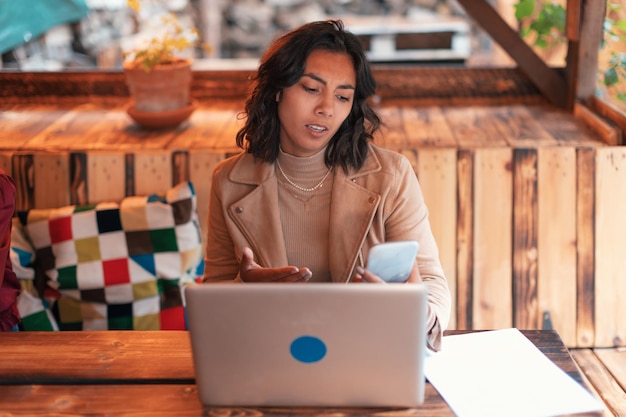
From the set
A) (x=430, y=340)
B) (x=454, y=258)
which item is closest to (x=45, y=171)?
(x=454, y=258)

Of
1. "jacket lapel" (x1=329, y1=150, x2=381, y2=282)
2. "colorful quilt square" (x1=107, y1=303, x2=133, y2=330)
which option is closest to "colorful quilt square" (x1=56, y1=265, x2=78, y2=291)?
"colorful quilt square" (x1=107, y1=303, x2=133, y2=330)

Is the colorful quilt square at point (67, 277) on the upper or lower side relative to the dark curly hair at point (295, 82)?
lower

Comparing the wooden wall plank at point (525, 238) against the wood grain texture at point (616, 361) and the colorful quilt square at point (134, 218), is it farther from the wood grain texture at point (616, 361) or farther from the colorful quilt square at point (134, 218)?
the colorful quilt square at point (134, 218)

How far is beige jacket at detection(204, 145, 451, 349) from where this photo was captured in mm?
1976

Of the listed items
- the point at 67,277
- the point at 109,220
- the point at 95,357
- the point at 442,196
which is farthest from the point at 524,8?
the point at 95,357

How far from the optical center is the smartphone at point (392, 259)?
1.37 metres

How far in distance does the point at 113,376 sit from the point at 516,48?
228cm

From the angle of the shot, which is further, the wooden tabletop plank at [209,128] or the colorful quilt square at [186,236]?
the wooden tabletop plank at [209,128]

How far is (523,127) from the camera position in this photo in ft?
9.75

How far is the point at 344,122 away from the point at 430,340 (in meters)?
0.64

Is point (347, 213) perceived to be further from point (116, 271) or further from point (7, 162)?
point (7, 162)

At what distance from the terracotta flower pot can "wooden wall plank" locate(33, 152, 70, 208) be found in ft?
1.30

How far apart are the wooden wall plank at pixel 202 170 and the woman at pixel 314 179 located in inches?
24.1

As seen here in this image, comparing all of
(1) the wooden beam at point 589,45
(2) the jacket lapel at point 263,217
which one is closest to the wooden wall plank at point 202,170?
(2) the jacket lapel at point 263,217
